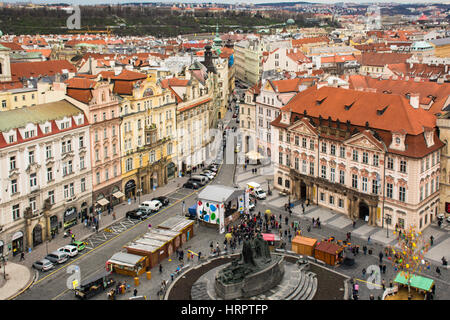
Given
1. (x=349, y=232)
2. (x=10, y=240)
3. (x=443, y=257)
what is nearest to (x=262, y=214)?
(x=349, y=232)

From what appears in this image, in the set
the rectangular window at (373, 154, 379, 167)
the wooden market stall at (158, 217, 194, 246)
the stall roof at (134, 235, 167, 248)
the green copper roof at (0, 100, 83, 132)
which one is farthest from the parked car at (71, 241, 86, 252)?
the rectangular window at (373, 154, 379, 167)

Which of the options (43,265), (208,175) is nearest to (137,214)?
(43,265)

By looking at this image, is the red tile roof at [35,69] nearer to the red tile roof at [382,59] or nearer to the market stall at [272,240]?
the market stall at [272,240]

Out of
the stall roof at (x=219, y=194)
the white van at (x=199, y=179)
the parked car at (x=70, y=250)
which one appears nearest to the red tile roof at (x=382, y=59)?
the white van at (x=199, y=179)

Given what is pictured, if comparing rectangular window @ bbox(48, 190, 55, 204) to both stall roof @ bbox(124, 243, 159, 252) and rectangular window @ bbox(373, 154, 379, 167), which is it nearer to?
stall roof @ bbox(124, 243, 159, 252)

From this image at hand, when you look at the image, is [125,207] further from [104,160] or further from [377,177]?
[377,177]
